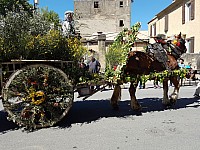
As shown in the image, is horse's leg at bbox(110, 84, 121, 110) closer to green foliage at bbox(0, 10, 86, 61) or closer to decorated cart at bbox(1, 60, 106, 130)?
green foliage at bbox(0, 10, 86, 61)

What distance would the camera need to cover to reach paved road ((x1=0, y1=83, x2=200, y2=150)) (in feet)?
13.4

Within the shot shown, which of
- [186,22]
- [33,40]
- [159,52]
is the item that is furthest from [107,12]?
[33,40]

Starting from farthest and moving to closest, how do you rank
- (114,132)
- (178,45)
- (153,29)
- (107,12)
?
(107,12) → (153,29) → (178,45) → (114,132)

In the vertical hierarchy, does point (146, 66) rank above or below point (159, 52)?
below

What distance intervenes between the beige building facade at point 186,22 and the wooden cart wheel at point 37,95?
9.38 m

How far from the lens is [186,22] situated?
17.9m

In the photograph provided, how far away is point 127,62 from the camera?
5891mm

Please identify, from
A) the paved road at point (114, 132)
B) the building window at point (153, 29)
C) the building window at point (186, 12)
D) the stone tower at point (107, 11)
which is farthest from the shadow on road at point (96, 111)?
the stone tower at point (107, 11)

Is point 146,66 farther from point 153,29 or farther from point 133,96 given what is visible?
point 153,29

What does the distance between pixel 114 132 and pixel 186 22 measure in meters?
15.4

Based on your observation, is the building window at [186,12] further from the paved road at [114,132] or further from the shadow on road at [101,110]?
the paved road at [114,132]

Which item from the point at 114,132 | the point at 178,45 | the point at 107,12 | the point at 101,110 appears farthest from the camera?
the point at 107,12

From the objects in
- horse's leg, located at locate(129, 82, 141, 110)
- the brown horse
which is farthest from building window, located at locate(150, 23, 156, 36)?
horse's leg, located at locate(129, 82, 141, 110)

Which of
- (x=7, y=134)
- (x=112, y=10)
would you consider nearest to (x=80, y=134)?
(x=7, y=134)
